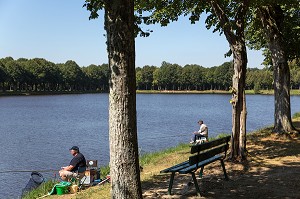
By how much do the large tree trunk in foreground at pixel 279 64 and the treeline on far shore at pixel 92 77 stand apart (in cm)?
11502

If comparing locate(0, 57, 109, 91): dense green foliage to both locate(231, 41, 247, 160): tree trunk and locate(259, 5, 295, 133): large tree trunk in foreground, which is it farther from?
locate(231, 41, 247, 160): tree trunk

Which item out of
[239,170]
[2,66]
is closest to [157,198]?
[239,170]

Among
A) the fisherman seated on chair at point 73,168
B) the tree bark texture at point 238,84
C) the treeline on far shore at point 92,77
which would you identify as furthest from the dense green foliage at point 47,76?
the tree bark texture at point 238,84

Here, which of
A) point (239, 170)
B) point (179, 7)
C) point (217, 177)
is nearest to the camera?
point (217, 177)

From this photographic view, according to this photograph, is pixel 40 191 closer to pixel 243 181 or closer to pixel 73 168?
pixel 73 168

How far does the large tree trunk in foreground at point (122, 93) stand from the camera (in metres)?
6.63

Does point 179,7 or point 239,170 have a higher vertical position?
point 179,7

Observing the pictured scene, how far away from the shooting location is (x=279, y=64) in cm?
1792

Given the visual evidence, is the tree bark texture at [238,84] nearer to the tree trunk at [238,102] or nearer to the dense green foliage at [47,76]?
the tree trunk at [238,102]

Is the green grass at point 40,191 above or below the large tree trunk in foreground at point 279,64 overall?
below

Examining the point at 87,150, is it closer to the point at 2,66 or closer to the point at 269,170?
the point at 269,170

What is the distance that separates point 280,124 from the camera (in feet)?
59.2

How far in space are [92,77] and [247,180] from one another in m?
182

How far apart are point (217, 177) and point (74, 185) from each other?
4592 mm
